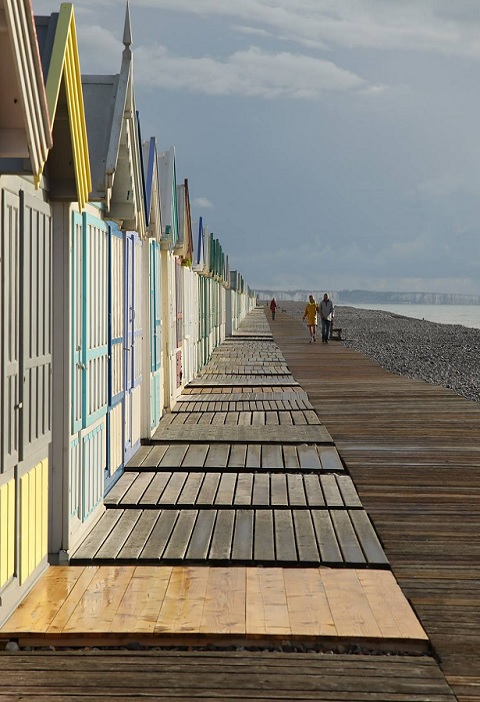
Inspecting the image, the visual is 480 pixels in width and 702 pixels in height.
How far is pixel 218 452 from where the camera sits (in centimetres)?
938

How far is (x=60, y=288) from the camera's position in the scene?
5699 millimetres

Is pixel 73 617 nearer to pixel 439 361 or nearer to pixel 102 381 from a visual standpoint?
pixel 102 381

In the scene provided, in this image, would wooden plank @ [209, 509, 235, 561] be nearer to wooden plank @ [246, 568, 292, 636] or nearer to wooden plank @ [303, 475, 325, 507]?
wooden plank @ [246, 568, 292, 636]

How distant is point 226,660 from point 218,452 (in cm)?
529

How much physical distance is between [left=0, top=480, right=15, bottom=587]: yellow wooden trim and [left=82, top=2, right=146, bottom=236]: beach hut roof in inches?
92.5

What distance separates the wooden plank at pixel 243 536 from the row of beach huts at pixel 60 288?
0.99m

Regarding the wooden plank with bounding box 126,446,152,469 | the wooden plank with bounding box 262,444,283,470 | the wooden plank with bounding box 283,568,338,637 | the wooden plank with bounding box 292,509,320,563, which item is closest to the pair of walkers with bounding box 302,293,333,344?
the wooden plank with bounding box 262,444,283,470

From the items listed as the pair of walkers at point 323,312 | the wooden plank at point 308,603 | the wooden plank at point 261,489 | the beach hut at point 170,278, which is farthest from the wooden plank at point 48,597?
the pair of walkers at point 323,312

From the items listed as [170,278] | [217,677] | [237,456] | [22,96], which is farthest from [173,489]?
[170,278]

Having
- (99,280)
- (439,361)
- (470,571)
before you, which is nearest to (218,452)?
(99,280)

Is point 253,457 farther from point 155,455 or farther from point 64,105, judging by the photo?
point 64,105

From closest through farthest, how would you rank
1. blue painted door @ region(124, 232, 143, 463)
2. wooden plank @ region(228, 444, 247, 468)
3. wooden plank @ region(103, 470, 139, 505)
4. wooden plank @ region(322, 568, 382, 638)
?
wooden plank @ region(322, 568, 382, 638), wooden plank @ region(103, 470, 139, 505), blue painted door @ region(124, 232, 143, 463), wooden plank @ region(228, 444, 247, 468)

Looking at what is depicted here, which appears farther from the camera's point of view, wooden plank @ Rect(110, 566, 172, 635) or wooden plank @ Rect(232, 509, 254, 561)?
wooden plank @ Rect(232, 509, 254, 561)

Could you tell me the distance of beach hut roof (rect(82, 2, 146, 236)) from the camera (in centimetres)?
647
